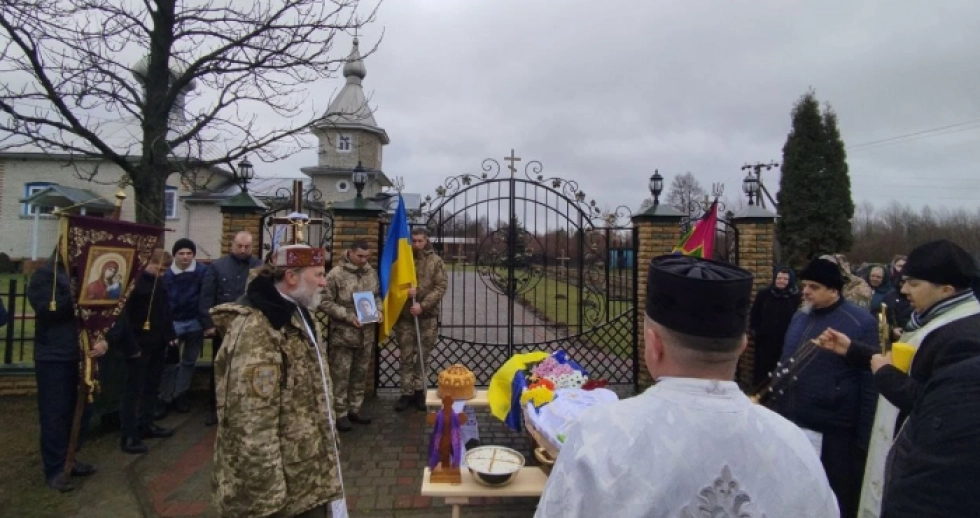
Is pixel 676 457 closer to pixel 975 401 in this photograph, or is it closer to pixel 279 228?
pixel 975 401

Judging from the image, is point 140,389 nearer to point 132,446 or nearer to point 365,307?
point 132,446

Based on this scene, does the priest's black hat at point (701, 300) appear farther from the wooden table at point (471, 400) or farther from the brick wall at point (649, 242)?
the brick wall at point (649, 242)

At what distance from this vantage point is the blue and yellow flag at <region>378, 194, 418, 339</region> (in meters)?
5.77

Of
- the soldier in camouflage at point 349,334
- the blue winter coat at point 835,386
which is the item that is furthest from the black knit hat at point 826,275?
the soldier in camouflage at point 349,334

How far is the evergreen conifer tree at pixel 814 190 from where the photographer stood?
629 inches

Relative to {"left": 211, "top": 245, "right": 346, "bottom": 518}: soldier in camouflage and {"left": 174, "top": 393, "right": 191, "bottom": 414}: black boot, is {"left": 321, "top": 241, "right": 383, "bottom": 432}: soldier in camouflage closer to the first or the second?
{"left": 174, "top": 393, "right": 191, "bottom": 414}: black boot

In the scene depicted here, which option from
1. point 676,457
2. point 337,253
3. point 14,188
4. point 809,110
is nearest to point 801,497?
point 676,457

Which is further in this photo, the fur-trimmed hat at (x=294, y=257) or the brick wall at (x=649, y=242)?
the brick wall at (x=649, y=242)

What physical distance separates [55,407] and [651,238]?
6.27 meters

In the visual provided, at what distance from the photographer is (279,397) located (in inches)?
90.7

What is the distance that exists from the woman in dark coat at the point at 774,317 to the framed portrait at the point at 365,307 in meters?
4.10

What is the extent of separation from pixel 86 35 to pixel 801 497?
7.73 metres

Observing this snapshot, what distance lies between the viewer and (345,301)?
5.41 metres

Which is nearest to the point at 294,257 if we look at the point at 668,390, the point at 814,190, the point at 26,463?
the point at 668,390
